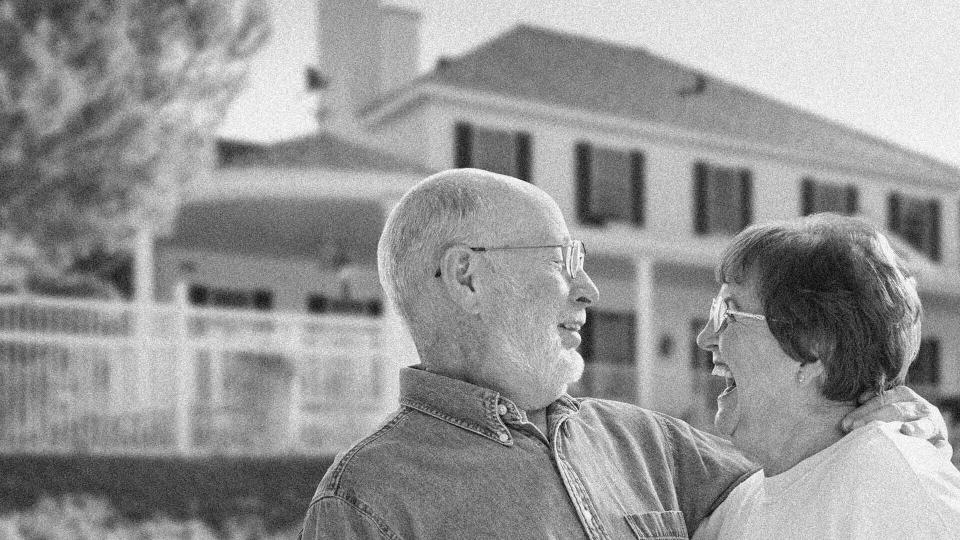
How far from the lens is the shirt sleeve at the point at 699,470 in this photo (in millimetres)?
2713

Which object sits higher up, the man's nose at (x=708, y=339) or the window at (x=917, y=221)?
the man's nose at (x=708, y=339)

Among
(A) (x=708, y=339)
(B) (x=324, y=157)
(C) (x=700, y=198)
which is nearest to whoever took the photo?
(A) (x=708, y=339)

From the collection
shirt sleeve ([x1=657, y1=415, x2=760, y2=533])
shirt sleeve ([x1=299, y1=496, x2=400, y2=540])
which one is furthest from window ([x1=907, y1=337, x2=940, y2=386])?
shirt sleeve ([x1=299, y1=496, x2=400, y2=540])

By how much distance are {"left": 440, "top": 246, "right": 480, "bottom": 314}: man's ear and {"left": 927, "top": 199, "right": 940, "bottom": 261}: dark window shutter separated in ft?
69.1

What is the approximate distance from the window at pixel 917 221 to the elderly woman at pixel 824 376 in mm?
20179

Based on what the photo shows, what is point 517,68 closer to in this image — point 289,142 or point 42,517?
point 289,142

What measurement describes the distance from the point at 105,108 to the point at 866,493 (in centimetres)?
750

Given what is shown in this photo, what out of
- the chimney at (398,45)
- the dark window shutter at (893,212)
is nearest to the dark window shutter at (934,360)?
the dark window shutter at (893,212)

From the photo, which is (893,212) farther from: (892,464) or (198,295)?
(892,464)

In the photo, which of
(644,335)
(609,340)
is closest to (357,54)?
(609,340)

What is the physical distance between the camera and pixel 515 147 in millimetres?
16938

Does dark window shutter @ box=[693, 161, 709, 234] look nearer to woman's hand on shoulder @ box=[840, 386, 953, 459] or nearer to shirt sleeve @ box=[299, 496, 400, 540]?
woman's hand on shoulder @ box=[840, 386, 953, 459]

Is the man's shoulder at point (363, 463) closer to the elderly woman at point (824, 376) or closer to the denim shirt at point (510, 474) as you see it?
the denim shirt at point (510, 474)

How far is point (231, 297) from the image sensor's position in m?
15.7
